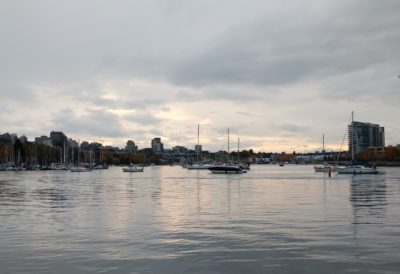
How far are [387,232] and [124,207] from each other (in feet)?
67.6

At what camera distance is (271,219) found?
31188mm

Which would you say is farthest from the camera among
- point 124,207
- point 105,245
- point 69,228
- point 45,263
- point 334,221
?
point 124,207

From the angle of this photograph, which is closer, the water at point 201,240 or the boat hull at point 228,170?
the water at point 201,240

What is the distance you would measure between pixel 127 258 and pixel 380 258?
9112mm

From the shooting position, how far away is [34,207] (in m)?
40.8

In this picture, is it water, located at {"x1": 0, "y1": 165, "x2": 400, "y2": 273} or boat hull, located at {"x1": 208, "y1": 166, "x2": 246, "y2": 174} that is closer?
water, located at {"x1": 0, "y1": 165, "x2": 400, "y2": 273}

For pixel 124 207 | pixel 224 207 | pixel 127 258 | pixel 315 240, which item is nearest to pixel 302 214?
pixel 224 207

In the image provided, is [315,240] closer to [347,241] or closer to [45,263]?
[347,241]

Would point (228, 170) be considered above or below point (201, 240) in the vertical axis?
above

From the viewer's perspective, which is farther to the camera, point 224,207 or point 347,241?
point 224,207

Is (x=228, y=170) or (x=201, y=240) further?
(x=228, y=170)

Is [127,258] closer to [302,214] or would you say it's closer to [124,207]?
[302,214]

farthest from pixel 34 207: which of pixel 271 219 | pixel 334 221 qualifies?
pixel 334 221

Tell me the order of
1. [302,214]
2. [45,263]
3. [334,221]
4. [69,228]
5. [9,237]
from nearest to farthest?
[45,263] → [9,237] → [69,228] → [334,221] → [302,214]
